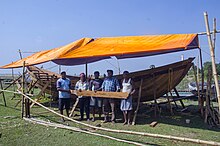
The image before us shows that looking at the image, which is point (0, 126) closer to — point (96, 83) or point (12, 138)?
point (12, 138)

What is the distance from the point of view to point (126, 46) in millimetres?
7469

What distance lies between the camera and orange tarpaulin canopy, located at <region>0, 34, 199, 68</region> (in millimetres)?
6434

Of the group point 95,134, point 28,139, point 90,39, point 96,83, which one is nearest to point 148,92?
point 96,83

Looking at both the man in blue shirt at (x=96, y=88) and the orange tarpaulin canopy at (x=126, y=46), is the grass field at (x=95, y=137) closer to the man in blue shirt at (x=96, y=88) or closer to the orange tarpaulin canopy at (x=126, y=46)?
the man in blue shirt at (x=96, y=88)

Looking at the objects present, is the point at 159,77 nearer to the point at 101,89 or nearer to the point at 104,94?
the point at 101,89

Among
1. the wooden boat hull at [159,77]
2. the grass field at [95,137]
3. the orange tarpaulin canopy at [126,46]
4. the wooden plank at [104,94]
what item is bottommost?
the grass field at [95,137]

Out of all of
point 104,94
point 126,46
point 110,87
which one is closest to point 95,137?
point 104,94

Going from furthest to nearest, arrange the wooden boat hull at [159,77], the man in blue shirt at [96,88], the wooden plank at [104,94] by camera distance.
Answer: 1. the wooden boat hull at [159,77]
2. the man in blue shirt at [96,88]
3. the wooden plank at [104,94]

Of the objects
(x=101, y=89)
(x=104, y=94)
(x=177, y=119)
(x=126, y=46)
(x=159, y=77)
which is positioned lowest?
(x=177, y=119)

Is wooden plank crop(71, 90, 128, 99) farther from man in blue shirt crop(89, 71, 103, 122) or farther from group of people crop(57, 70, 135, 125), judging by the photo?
man in blue shirt crop(89, 71, 103, 122)

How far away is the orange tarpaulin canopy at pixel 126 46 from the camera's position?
21.1 feet

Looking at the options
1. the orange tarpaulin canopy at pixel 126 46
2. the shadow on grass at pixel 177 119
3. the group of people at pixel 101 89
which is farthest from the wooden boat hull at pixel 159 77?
the orange tarpaulin canopy at pixel 126 46

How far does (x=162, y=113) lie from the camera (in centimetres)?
945

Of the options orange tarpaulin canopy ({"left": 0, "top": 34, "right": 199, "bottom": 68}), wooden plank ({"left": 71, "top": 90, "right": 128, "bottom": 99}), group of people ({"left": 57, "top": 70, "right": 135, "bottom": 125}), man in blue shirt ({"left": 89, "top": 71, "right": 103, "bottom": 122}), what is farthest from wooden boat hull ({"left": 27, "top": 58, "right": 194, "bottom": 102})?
wooden plank ({"left": 71, "top": 90, "right": 128, "bottom": 99})
